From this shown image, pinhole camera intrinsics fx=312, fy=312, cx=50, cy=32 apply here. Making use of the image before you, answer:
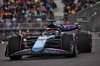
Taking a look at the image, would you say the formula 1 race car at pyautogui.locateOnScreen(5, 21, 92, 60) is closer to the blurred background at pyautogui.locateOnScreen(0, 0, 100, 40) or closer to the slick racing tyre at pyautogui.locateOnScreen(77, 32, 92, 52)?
the slick racing tyre at pyautogui.locateOnScreen(77, 32, 92, 52)

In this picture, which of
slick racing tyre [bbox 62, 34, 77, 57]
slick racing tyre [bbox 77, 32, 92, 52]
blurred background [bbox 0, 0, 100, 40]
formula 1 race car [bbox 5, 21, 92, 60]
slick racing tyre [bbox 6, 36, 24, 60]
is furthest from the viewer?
blurred background [bbox 0, 0, 100, 40]

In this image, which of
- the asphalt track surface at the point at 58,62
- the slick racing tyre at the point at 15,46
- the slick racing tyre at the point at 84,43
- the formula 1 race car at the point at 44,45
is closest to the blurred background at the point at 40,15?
the slick racing tyre at the point at 84,43

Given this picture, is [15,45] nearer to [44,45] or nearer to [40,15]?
[44,45]

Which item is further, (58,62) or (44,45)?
(44,45)

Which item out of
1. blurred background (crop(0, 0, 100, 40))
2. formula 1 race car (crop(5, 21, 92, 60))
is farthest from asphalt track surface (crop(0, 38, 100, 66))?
blurred background (crop(0, 0, 100, 40))

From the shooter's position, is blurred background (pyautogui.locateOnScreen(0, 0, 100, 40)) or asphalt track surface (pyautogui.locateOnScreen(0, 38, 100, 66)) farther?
blurred background (pyautogui.locateOnScreen(0, 0, 100, 40))

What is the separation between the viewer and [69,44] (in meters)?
10.3

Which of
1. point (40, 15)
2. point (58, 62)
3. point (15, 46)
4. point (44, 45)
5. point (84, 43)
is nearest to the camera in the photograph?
point (58, 62)

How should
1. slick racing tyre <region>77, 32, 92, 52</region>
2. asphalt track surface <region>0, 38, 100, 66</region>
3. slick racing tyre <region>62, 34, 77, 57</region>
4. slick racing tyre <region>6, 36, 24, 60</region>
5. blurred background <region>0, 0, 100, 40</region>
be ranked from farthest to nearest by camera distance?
blurred background <region>0, 0, 100, 40</region> → slick racing tyre <region>77, 32, 92, 52</region> → slick racing tyre <region>6, 36, 24, 60</region> → slick racing tyre <region>62, 34, 77, 57</region> → asphalt track surface <region>0, 38, 100, 66</region>

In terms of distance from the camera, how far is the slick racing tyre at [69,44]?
1027cm

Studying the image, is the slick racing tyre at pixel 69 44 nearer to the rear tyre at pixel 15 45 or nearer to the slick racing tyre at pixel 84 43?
the rear tyre at pixel 15 45

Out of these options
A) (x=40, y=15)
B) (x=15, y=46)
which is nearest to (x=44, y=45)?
(x=15, y=46)

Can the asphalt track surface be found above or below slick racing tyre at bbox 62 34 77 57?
below

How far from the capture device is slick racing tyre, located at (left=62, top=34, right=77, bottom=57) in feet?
33.7
